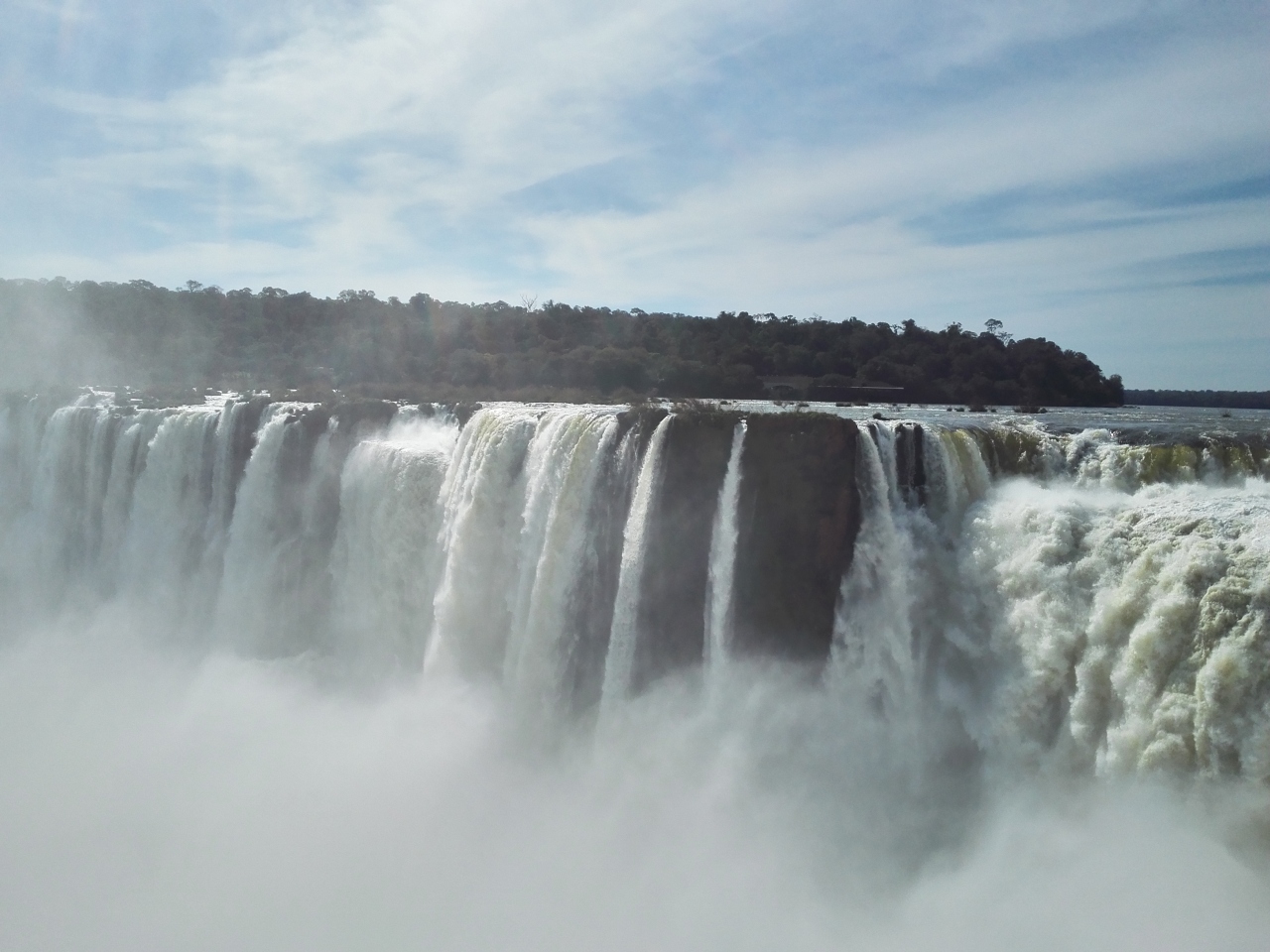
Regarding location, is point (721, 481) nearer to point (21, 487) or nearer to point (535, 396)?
point (535, 396)

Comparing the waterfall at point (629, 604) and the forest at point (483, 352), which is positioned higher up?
the forest at point (483, 352)

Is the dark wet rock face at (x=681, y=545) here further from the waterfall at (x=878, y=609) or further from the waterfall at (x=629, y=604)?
the waterfall at (x=878, y=609)

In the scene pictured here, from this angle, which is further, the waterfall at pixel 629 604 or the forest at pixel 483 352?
the forest at pixel 483 352

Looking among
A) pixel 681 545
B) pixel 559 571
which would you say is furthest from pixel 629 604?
pixel 559 571

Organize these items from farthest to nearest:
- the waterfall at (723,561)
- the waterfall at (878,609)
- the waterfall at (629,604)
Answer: the waterfall at (629,604)
the waterfall at (723,561)
the waterfall at (878,609)

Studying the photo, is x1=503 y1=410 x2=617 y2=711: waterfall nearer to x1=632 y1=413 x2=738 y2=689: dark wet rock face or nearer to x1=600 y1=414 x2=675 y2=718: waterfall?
x1=600 y1=414 x2=675 y2=718: waterfall

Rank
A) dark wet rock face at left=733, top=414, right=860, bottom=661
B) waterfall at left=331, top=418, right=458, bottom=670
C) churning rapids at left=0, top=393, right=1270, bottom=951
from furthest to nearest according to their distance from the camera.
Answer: waterfall at left=331, top=418, right=458, bottom=670 → dark wet rock face at left=733, top=414, right=860, bottom=661 → churning rapids at left=0, top=393, right=1270, bottom=951

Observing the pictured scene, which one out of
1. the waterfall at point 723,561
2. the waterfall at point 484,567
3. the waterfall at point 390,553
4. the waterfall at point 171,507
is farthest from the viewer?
the waterfall at point 171,507

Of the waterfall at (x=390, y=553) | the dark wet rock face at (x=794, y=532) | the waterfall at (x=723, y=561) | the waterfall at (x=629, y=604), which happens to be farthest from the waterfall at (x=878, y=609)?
the waterfall at (x=390, y=553)

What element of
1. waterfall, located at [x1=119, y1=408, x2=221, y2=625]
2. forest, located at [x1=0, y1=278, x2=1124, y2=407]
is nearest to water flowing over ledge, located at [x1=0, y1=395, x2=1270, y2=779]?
waterfall, located at [x1=119, y1=408, x2=221, y2=625]
